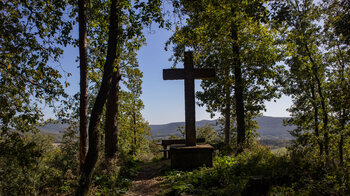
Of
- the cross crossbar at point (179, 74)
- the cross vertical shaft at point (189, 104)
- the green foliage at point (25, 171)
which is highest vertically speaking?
the cross crossbar at point (179, 74)

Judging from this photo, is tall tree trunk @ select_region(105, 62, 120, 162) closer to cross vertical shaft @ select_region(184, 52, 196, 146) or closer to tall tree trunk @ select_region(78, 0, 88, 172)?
Answer: tall tree trunk @ select_region(78, 0, 88, 172)

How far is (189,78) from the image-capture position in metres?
7.75

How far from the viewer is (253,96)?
40.8 feet

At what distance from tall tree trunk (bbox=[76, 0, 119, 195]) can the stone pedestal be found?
3.31m

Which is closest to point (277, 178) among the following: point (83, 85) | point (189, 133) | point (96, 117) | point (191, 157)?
point (191, 157)

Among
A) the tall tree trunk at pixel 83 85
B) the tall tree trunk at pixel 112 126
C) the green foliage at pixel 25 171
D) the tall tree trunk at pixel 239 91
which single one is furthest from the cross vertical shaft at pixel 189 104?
the tall tree trunk at pixel 239 91

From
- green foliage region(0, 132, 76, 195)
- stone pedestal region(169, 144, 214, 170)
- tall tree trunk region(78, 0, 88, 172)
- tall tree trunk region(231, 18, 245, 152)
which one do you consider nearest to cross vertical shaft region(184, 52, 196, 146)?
stone pedestal region(169, 144, 214, 170)

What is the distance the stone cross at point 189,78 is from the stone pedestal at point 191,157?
18.8 inches

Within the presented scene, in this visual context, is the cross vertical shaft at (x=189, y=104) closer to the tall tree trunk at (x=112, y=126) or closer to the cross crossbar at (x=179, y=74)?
the cross crossbar at (x=179, y=74)

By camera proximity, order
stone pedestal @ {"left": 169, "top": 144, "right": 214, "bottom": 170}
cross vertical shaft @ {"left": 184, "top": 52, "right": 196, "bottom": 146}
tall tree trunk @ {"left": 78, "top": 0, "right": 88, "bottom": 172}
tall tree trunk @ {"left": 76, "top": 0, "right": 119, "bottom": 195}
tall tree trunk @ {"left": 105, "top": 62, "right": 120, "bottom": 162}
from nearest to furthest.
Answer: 1. tall tree trunk @ {"left": 76, "top": 0, "right": 119, "bottom": 195}
2. tall tree trunk @ {"left": 78, "top": 0, "right": 88, "bottom": 172}
3. stone pedestal @ {"left": 169, "top": 144, "right": 214, "bottom": 170}
4. cross vertical shaft @ {"left": 184, "top": 52, "right": 196, "bottom": 146}
5. tall tree trunk @ {"left": 105, "top": 62, "right": 120, "bottom": 162}

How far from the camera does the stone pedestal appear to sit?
22.7 ft

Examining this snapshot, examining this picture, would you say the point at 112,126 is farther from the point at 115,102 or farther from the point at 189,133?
the point at 189,133

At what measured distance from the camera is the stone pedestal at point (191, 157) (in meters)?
6.91

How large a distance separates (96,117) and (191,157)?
390 centimetres
